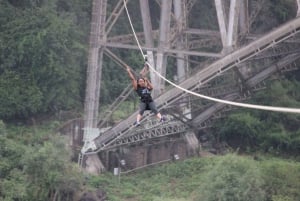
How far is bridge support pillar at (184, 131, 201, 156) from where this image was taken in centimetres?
3247

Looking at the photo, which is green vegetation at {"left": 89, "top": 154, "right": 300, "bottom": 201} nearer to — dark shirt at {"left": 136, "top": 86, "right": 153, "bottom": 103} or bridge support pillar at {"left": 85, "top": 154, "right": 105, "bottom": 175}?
bridge support pillar at {"left": 85, "top": 154, "right": 105, "bottom": 175}

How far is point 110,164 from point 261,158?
5.91 metres

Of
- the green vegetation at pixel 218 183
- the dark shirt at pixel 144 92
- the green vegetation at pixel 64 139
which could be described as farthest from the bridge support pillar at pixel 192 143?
the dark shirt at pixel 144 92

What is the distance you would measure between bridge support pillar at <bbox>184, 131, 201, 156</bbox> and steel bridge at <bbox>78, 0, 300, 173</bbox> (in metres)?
0.23

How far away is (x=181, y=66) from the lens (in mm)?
32688

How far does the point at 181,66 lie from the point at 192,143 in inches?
122

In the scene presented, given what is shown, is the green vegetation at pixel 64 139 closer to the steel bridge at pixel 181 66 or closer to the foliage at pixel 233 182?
the foliage at pixel 233 182

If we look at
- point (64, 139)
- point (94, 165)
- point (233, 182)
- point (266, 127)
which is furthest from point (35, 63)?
point (233, 182)

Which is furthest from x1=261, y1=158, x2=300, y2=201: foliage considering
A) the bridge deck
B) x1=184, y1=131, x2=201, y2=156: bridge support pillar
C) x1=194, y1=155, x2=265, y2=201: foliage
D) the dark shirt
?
the dark shirt

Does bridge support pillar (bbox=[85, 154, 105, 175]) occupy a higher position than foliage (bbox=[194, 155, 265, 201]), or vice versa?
bridge support pillar (bbox=[85, 154, 105, 175])

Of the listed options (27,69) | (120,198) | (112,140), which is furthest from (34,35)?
(120,198)

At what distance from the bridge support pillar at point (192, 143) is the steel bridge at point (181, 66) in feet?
0.75

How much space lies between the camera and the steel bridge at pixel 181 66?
28.9m

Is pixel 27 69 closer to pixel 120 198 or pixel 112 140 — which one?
pixel 112 140
